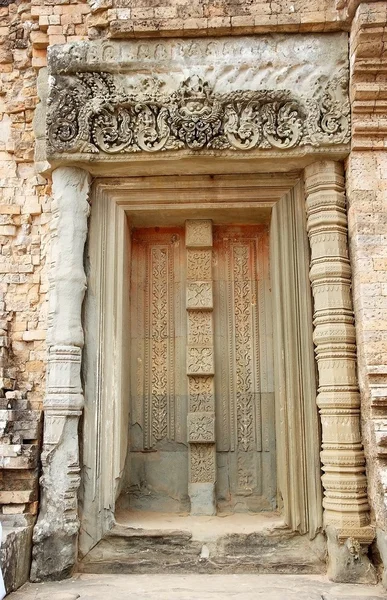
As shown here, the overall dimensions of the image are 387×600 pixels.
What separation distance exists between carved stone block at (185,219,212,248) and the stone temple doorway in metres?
0.01

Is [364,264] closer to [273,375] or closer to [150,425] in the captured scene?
[273,375]

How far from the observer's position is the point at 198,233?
212 inches

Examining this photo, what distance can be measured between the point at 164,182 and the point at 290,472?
106 inches

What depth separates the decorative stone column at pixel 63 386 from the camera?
14.1ft

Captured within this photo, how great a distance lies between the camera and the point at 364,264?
4.49 meters

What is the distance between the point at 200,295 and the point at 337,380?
1491 millimetres

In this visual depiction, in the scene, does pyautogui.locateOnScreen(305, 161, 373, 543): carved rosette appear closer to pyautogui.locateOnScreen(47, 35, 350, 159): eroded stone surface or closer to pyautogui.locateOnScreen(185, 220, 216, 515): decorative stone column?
pyautogui.locateOnScreen(47, 35, 350, 159): eroded stone surface

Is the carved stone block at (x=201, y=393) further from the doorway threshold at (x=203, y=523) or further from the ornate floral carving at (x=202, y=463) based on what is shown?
the doorway threshold at (x=203, y=523)

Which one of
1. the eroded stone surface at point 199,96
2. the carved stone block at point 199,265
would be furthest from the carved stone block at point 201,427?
the eroded stone surface at point 199,96

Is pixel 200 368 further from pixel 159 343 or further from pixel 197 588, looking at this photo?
pixel 197 588

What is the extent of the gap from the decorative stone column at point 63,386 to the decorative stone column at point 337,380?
6.38 ft

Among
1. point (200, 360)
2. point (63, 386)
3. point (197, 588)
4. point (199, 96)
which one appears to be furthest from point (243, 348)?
point (199, 96)

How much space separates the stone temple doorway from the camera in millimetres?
5047

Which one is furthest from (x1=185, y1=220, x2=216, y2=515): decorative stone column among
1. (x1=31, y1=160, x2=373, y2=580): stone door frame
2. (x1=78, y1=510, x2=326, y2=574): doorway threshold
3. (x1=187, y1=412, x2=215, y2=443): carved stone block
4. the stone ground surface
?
the stone ground surface
